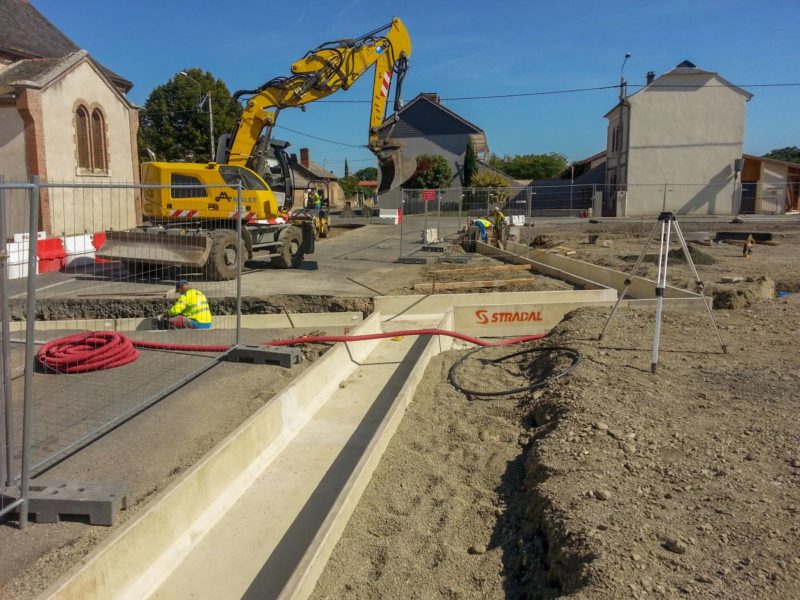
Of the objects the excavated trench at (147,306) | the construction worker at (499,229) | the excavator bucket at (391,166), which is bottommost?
the excavated trench at (147,306)

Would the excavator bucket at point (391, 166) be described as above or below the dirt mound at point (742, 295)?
above

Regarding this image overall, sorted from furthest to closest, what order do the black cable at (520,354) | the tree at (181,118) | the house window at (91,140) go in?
the tree at (181,118), the house window at (91,140), the black cable at (520,354)

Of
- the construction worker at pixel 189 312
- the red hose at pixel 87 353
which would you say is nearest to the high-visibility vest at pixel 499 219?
the construction worker at pixel 189 312

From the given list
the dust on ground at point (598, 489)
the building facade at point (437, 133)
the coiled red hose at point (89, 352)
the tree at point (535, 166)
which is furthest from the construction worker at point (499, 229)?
the tree at point (535, 166)

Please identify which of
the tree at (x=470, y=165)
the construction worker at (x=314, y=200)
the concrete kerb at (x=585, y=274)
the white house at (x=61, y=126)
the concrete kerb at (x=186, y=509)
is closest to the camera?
the concrete kerb at (x=186, y=509)

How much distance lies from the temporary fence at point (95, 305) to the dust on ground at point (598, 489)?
88.6 inches

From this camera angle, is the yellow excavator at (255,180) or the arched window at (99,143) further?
the arched window at (99,143)

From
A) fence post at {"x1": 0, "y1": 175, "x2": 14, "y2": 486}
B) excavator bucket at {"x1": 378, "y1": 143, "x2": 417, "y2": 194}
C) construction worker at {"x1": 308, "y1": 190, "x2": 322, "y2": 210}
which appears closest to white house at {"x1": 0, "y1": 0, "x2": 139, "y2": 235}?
construction worker at {"x1": 308, "y1": 190, "x2": 322, "y2": 210}

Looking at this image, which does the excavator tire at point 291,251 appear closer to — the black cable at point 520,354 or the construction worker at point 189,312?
the construction worker at point 189,312

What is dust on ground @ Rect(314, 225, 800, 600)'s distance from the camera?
312cm

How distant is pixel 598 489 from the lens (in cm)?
389

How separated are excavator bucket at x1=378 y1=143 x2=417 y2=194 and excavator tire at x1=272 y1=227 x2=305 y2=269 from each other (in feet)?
8.06

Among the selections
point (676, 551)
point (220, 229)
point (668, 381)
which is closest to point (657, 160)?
point (220, 229)

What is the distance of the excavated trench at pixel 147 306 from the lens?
1030 cm
